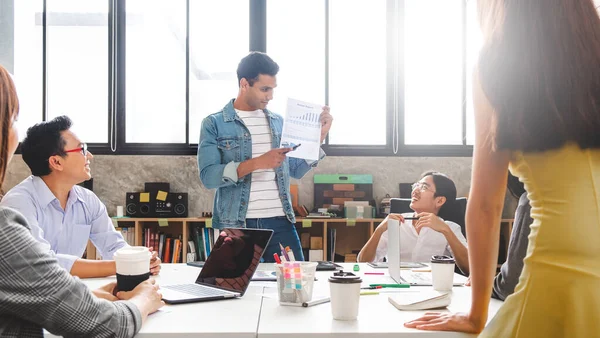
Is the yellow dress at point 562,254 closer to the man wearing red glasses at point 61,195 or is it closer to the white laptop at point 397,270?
the white laptop at point 397,270

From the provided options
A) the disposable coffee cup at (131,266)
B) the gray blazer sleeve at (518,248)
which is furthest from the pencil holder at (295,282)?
the gray blazer sleeve at (518,248)

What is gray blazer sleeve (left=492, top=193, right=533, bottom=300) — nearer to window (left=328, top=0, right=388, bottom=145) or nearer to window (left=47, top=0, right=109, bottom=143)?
window (left=328, top=0, right=388, bottom=145)

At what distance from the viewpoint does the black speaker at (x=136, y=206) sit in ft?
15.1

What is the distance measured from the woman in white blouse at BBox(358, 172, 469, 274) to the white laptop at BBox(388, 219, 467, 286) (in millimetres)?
431

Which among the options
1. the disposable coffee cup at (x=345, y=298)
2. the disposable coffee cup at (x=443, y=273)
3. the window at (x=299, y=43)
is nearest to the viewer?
the disposable coffee cup at (x=345, y=298)

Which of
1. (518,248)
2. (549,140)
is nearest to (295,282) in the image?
(518,248)

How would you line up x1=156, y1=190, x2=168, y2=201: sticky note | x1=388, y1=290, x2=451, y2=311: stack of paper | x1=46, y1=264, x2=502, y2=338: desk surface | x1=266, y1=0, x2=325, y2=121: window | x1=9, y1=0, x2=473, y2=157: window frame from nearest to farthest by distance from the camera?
x1=46, y1=264, x2=502, y2=338: desk surface < x1=388, y1=290, x2=451, y2=311: stack of paper < x1=156, y1=190, x2=168, y2=201: sticky note < x1=9, y1=0, x2=473, y2=157: window frame < x1=266, y1=0, x2=325, y2=121: window

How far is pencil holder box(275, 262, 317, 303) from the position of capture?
160 cm

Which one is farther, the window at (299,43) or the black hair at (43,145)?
the window at (299,43)

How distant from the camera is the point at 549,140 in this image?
3.26 feet

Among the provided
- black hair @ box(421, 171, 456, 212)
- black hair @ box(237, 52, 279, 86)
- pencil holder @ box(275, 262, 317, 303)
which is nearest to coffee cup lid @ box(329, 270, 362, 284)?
pencil holder @ box(275, 262, 317, 303)

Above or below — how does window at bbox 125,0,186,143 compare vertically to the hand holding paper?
above

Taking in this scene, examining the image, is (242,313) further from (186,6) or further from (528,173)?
(186,6)

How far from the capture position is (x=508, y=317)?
101 centimetres
